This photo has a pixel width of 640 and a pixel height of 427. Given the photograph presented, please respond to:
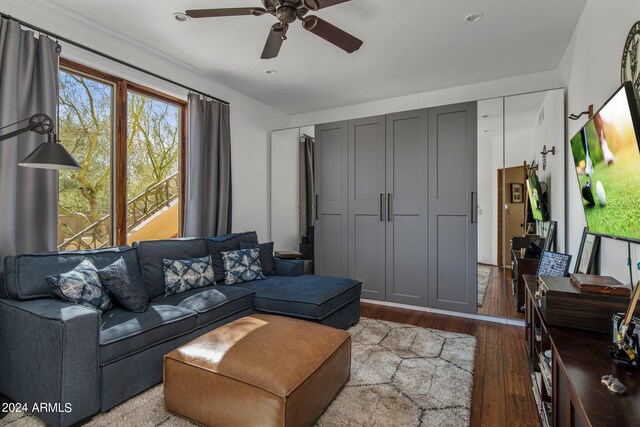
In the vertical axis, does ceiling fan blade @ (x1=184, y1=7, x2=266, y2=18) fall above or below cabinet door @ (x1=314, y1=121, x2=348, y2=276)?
above

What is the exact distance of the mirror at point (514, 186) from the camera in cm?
324

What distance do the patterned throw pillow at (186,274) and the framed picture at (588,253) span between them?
2.90 meters

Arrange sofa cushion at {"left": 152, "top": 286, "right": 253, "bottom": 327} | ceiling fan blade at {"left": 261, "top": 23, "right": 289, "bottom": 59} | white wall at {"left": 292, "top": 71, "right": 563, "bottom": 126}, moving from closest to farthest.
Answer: ceiling fan blade at {"left": 261, "top": 23, "right": 289, "bottom": 59} < sofa cushion at {"left": 152, "top": 286, "right": 253, "bottom": 327} < white wall at {"left": 292, "top": 71, "right": 563, "bottom": 126}

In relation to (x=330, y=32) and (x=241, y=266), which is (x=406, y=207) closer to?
(x=241, y=266)

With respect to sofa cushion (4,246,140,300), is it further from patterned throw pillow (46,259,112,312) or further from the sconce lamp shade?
the sconce lamp shade

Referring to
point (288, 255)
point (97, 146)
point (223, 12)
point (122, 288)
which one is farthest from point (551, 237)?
point (97, 146)

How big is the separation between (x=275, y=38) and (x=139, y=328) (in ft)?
6.83

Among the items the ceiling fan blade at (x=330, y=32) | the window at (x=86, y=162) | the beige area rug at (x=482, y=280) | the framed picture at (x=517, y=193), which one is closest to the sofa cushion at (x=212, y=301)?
the window at (x=86, y=162)

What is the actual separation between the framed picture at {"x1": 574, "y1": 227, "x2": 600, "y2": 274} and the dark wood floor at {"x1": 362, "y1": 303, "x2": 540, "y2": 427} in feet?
2.71

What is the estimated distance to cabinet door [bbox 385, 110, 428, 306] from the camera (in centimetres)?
375

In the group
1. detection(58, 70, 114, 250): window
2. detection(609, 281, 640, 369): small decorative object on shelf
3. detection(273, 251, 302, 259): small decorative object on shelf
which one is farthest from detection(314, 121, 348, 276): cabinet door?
detection(609, 281, 640, 369): small decorative object on shelf

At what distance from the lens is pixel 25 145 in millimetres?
2266

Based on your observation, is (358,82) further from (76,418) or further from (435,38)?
(76,418)

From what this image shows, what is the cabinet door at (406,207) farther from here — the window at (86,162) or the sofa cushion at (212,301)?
the window at (86,162)
